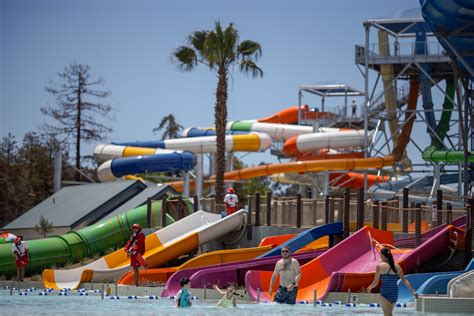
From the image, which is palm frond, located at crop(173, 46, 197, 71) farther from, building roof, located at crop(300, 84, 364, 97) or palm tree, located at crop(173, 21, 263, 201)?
building roof, located at crop(300, 84, 364, 97)

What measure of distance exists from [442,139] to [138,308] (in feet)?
117

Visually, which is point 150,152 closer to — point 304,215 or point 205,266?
point 304,215

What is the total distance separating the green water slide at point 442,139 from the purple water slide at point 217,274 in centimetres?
2553

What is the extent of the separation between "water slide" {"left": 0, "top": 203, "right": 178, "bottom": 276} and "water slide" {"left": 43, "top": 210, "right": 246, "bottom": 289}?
6.36ft

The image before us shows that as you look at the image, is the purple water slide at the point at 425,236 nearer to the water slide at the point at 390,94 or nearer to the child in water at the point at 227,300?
the child in water at the point at 227,300

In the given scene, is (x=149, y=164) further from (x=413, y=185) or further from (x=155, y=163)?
(x=413, y=185)

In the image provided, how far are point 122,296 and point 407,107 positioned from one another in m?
33.1

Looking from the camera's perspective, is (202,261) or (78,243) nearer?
(202,261)

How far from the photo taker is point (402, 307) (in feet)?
56.5

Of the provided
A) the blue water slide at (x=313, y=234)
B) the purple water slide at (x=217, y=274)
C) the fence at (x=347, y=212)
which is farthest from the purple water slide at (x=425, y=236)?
the purple water slide at (x=217, y=274)

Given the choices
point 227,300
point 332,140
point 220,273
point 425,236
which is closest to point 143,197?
point 425,236

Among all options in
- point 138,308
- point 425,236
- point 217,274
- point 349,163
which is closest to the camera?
point 138,308

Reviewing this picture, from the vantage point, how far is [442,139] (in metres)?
50.6

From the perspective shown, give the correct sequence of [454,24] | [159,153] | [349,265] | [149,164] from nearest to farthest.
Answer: [349,265] < [454,24] < [149,164] < [159,153]
